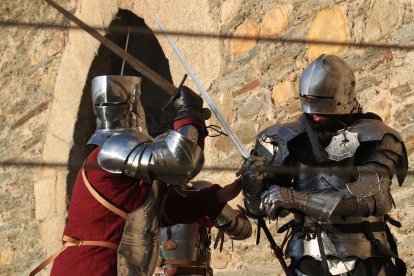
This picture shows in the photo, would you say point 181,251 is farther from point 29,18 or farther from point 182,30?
point 29,18

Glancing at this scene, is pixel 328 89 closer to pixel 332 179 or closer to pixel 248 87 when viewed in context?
pixel 332 179

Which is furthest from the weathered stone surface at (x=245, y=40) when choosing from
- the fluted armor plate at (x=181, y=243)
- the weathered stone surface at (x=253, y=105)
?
the fluted armor plate at (x=181, y=243)

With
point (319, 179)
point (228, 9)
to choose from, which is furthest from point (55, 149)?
point (319, 179)

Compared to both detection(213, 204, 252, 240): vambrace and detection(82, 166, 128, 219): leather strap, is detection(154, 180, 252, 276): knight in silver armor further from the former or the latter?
detection(82, 166, 128, 219): leather strap

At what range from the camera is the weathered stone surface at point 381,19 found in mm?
3744

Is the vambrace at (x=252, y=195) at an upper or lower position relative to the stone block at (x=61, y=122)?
lower

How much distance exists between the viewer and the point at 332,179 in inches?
117

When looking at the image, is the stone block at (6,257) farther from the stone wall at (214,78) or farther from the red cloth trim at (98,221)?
the red cloth trim at (98,221)

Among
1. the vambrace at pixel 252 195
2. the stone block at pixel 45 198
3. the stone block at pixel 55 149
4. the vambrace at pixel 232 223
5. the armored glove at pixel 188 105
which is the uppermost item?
the stone block at pixel 55 149

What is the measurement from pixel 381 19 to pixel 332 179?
1.15m

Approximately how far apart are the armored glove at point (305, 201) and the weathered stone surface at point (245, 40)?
1798 millimetres

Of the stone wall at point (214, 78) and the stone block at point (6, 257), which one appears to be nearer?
the stone wall at point (214, 78)

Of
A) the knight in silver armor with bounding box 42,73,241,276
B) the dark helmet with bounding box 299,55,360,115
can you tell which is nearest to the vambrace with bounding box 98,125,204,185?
the knight in silver armor with bounding box 42,73,241,276

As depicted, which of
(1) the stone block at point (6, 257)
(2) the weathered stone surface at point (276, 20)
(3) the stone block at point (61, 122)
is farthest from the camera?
(1) the stone block at point (6, 257)
